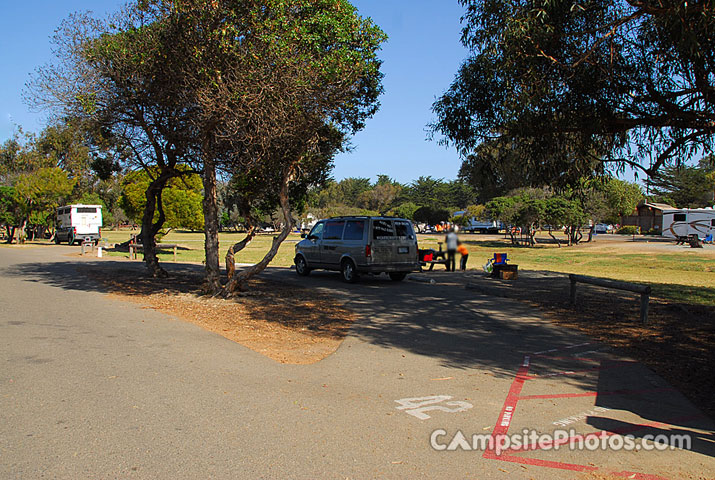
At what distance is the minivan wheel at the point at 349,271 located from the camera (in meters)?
16.8

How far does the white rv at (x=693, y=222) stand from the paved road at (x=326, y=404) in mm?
48578

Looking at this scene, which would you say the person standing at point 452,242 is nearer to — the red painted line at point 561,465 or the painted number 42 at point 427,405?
the red painted line at point 561,465

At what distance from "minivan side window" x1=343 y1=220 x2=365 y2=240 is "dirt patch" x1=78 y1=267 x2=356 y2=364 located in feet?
7.92

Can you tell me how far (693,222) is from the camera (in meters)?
49.6

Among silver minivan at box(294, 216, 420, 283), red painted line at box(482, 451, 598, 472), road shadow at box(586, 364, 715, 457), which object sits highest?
silver minivan at box(294, 216, 420, 283)

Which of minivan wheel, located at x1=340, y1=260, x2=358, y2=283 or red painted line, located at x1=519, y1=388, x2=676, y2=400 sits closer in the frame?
red painted line, located at x1=519, y1=388, x2=676, y2=400

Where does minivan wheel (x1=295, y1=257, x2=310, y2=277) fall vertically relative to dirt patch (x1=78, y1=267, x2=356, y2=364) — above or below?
above

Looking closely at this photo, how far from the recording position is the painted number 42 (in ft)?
18.1

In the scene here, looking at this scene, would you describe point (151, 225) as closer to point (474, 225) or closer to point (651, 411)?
point (474, 225)

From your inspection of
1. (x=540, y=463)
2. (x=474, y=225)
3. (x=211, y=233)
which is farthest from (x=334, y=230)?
(x=540, y=463)

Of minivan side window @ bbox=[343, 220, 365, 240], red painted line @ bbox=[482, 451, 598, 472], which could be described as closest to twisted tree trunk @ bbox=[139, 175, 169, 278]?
minivan side window @ bbox=[343, 220, 365, 240]

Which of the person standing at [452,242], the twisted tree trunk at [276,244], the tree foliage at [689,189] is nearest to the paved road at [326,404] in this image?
the person standing at [452,242]

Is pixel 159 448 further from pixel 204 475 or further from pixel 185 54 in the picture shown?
pixel 185 54

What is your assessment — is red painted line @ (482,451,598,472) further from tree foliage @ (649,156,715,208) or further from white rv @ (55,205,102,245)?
tree foliage @ (649,156,715,208)
